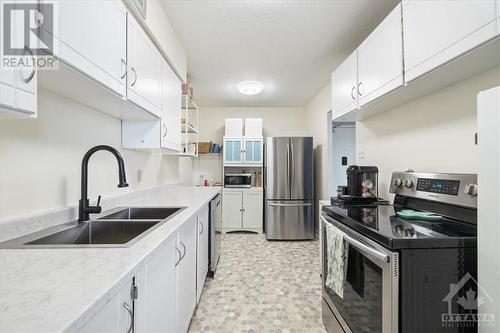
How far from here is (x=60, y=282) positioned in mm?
586

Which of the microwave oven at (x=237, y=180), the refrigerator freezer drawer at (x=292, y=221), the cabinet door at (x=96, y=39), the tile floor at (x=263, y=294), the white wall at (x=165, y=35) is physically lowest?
the tile floor at (x=263, y=294)

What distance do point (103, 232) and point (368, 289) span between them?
1.45 meters

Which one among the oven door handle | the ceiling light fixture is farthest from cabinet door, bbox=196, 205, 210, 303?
the ceiling light fixture

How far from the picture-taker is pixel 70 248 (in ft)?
2.72

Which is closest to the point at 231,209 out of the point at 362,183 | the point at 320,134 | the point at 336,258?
the point at 320,134

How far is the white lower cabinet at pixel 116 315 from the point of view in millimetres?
565

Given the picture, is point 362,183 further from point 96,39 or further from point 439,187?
point 96,39

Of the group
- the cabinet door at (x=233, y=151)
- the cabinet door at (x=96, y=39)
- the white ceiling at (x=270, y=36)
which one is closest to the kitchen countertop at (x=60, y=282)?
the cabinet door at (x=96, y=39)

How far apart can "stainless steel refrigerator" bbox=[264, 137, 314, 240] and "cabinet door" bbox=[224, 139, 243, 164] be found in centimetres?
A: 67

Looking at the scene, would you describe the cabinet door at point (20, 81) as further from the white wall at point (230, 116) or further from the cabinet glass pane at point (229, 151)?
the white wall at point (230, 116)

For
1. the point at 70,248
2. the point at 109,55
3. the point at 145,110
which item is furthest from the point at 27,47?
the point at 145,110

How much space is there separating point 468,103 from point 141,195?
Answer: 251 cm

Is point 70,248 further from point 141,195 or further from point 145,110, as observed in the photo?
point 141,195

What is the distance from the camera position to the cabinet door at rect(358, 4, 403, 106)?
1.40 m
